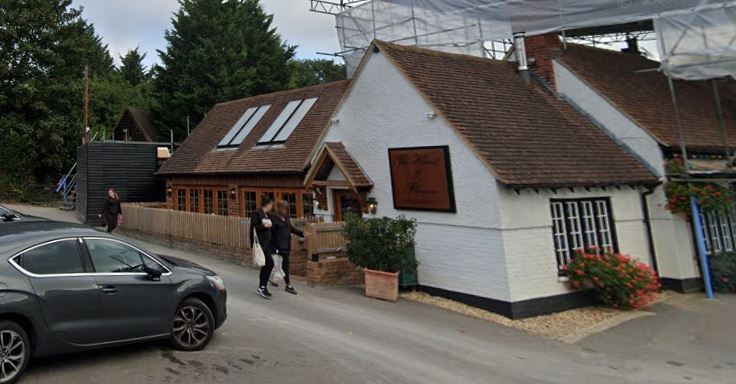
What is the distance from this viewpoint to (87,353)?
18.8 feet

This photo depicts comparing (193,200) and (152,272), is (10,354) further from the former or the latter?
(193,200)

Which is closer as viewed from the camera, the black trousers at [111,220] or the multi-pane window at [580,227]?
the multi-pane window at [580,227]

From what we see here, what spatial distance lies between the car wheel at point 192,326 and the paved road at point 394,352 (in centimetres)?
14

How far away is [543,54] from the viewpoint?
13898 millimetres

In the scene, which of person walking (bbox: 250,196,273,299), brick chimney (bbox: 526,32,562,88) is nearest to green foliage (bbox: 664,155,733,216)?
brick chimney (bbox: 526,32,562,88)

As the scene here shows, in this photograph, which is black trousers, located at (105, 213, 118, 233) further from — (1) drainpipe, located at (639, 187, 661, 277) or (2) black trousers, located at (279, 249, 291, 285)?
(1) drainpipe, located at (639, 187, 661, 277)

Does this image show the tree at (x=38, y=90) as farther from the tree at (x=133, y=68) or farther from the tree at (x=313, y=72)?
the tree at (x=133, y=68)

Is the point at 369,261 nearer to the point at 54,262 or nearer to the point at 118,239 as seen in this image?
the point at 118,239

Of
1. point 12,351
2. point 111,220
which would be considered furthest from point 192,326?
point 111,220

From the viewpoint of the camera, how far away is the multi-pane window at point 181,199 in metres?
20.8

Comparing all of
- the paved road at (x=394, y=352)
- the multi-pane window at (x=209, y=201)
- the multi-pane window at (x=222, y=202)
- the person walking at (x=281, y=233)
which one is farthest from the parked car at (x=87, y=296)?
the multi-pane window at (x=209, y=201)

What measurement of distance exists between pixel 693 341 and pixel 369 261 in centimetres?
597

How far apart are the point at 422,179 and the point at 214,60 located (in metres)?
27.8

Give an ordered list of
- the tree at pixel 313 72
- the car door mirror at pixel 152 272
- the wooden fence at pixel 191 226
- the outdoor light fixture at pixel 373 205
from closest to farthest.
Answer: the car door mirror at pixel 152 272 < the outdoor light fixture at pixel 373 205 < the wooden fence at pixel 191 226 < the tree at pixel 313 72
